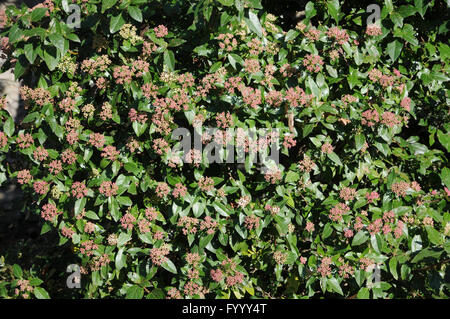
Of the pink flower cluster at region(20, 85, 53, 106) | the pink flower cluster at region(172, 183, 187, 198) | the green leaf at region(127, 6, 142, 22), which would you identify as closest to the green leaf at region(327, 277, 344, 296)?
the pink flower cluster at region(172, 183, 187, 198)

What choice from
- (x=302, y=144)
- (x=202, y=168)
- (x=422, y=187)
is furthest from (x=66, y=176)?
(x=422, y=187)

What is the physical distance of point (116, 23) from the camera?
2443 mm

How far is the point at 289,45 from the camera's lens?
105 inches

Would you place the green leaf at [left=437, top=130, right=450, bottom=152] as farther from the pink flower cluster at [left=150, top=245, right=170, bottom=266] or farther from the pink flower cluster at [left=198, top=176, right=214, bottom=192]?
the pink flower cluster at [left=150, top=245, right=170, bottom=266]

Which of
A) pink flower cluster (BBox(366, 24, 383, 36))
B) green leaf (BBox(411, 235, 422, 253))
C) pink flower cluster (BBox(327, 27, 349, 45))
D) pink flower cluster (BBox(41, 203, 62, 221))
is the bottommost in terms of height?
green leaf (BBox(411, 235, 422, 253))

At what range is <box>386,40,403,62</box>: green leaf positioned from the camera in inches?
105

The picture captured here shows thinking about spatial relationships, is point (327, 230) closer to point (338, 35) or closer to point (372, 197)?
point (372, 197)

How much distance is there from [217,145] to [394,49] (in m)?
1.28

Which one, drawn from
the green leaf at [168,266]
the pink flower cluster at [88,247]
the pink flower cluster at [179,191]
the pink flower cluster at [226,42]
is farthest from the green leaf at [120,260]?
the pink flower cluster at [226,42]

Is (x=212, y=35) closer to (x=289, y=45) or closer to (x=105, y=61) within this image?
(x=289, y=45)

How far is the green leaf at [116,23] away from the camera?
2.43 metres

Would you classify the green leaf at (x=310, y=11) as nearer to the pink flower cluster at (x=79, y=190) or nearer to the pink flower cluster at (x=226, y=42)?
the pink flower cluster at (x=226, y=42)

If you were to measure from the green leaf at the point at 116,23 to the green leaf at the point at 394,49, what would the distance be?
1.65 meters
